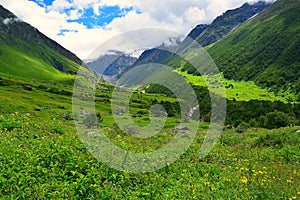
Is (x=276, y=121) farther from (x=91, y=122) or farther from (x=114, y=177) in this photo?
(x=114, y=177)

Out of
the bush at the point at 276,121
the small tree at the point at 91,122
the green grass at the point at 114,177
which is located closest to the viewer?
the green grass at the point at 114,177

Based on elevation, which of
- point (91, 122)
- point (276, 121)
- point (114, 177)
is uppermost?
point (114, 177)

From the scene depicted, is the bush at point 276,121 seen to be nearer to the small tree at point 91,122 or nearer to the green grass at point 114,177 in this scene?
the small tree at point 91,122

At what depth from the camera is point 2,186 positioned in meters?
6.90

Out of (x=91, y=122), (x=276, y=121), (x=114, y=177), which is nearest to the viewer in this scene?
(x=114, y=177)

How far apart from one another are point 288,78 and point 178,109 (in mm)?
123757

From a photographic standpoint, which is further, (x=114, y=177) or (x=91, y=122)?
(x=91, y=122)

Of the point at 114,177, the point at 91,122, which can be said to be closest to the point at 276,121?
the point at 91,122

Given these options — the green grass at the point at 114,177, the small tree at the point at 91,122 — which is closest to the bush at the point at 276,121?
the small tree at the point at 91,122

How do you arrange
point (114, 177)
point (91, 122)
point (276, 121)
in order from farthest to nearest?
point (276, 121) < point (91, 122) < point (114, 177)

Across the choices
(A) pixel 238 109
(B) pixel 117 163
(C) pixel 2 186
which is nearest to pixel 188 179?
(B) pixel 117 163

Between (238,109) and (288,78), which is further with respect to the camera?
(288,78)

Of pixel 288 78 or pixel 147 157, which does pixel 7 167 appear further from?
pixel 288 78

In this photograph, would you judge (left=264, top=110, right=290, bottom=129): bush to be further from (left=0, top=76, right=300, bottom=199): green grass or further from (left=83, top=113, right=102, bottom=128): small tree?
(left=0, top=76, right=300, bottom=199): green grass
